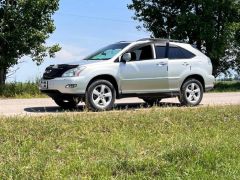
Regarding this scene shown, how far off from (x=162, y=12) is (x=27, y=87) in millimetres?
14456

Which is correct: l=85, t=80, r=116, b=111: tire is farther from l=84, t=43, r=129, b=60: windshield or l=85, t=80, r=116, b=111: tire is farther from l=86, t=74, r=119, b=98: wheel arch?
l=84, t=43, r=129, b=60: windshield

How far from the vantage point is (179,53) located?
14406 millimetres

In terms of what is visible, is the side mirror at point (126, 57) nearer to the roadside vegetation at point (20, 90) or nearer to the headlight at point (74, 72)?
the headlight at point (74, 72)

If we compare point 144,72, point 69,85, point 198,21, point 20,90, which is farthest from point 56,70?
point 198,21

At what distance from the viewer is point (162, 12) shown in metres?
34.3

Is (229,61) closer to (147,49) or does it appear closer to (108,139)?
(147,49)

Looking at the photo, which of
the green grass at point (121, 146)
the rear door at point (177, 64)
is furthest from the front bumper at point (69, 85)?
the rear door at point (177, 64)

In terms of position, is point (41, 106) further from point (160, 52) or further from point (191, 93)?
point (191, 93)

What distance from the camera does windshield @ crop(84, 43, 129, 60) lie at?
13266 millimetres


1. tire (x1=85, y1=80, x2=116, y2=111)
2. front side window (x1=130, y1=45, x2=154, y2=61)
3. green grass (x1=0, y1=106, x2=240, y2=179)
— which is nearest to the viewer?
green grass (x1=0, y1=106, x2=240, y2=179)

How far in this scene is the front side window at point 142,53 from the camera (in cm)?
1346

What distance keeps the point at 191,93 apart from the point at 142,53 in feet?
6.00

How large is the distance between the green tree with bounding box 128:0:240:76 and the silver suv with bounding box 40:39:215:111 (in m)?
18.2

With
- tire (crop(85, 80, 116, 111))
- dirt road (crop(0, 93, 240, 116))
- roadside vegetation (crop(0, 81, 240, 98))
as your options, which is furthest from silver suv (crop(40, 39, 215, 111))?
roadside vegetation (crop(0, 81, 240, 98))
